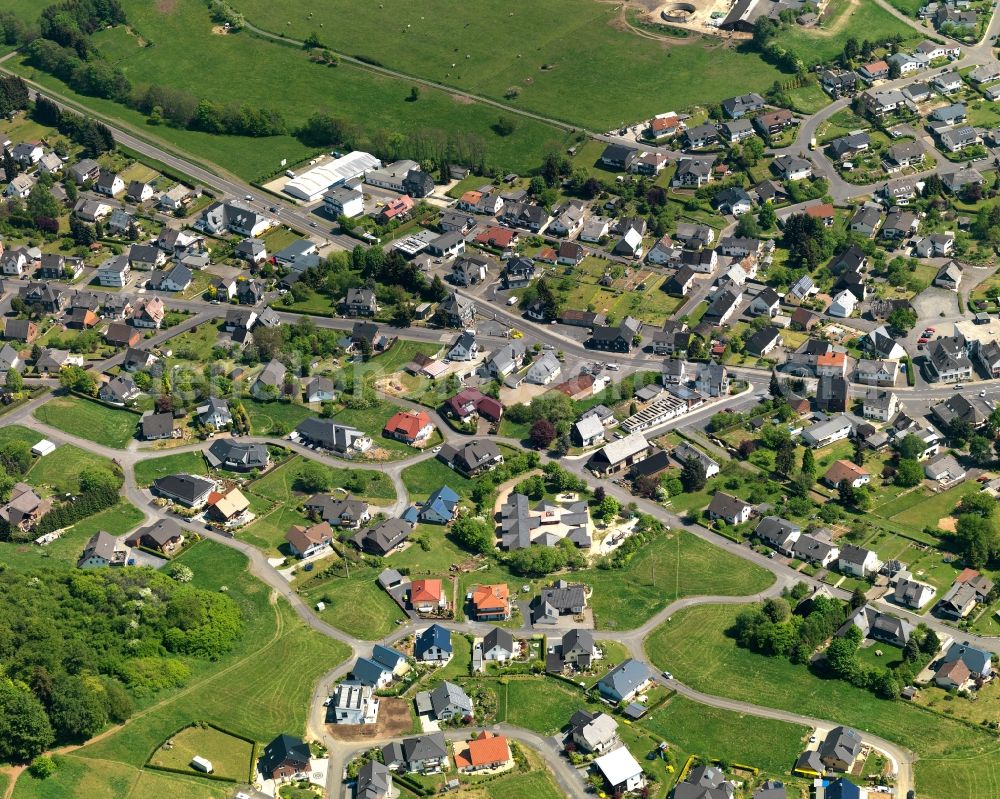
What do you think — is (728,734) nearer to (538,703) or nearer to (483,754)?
(538,703)

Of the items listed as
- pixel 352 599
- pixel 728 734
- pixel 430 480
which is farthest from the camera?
pixel 430 480

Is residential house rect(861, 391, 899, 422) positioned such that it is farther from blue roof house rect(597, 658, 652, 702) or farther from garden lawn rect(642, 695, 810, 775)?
garden lawn rect(642, 695, 810, 775)

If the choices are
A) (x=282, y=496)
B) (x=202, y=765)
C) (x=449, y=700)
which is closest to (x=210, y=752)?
(x=202, y=765)

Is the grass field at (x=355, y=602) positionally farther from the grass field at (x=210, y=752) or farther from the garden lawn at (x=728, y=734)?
the garden lawn at (x=728, y=734)

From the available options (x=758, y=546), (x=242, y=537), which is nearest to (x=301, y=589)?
(x=242, y=537)

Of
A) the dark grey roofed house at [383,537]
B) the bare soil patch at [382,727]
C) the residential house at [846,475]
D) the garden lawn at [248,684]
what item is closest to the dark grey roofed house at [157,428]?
the garden lawn at [248,684]
